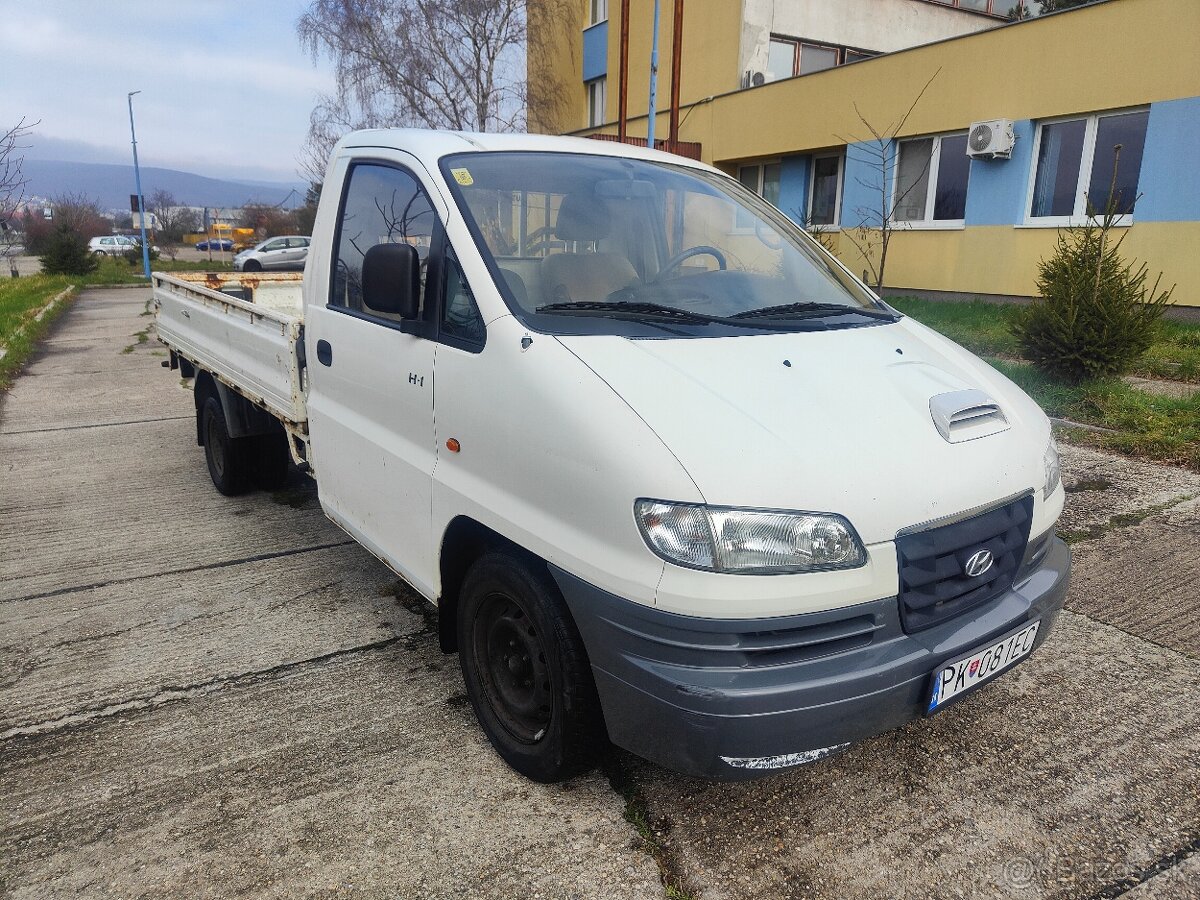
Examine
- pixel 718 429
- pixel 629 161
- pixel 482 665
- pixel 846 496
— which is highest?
pixel 629 161

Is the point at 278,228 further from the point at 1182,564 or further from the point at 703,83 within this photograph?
the point at 1182,564

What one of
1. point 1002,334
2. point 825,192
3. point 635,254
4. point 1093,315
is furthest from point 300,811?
point 825,192

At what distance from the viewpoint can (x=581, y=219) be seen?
10.1 feet

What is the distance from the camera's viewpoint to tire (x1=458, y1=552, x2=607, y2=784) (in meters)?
2.35

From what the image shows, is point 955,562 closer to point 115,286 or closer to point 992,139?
point 992,139

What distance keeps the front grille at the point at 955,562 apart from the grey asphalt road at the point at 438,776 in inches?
27.2

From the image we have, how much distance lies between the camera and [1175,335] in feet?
32.3

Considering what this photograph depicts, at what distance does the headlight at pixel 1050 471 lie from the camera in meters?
Result: 2.67

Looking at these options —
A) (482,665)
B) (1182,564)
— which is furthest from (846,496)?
(1182,564)

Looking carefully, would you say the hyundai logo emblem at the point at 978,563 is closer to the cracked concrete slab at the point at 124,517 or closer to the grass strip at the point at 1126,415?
the cracked concrete slab at the point at 124,517

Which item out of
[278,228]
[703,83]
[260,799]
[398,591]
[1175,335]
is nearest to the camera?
[260,799]

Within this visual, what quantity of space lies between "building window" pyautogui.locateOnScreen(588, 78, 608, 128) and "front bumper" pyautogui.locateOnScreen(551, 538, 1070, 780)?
26.8m

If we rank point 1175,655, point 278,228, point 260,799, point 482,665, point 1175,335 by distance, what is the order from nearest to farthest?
point 260,799
point 482,665
point 1175,655
point 1175,335
point 278,228

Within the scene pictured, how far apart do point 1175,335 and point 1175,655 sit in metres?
8.07
